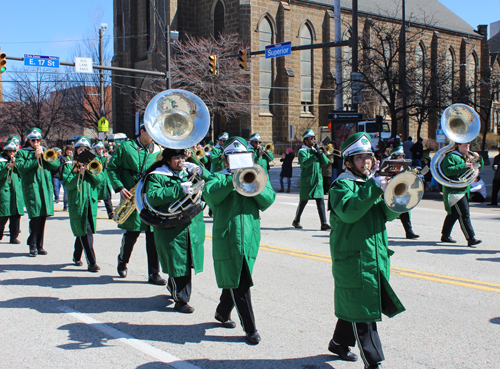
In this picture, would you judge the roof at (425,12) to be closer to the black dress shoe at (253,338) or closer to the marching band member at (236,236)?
Answer: the marching band member at (236,236)

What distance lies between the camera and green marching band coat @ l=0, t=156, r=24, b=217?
29.3ft

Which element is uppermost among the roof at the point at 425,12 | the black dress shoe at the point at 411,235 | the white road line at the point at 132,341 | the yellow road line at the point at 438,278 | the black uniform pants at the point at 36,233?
the roof at the point at 425,12

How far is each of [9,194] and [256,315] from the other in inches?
226

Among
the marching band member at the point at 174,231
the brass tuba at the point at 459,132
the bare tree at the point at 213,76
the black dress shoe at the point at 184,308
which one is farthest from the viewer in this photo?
the bare tree at the point at 213,76

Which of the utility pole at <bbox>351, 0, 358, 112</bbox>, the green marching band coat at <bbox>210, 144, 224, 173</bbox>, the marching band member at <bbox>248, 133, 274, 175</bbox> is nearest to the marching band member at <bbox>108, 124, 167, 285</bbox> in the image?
the marching band member at <bbox>248, 133, 274, 175</bbox>

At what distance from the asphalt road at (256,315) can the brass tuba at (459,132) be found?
3.70 ft

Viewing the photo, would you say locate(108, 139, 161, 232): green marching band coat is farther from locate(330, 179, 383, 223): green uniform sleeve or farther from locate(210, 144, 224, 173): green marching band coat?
locate(210, 144, 224, 173): green marching band coat

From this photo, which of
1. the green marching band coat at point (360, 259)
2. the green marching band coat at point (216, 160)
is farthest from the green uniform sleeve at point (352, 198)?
the green marching band coat at point (216, 160)

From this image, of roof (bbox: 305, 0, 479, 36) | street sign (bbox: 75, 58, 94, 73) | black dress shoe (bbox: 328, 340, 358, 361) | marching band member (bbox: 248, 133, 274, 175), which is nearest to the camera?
black dress shoe (bbox: 328, 340, 358, 361)

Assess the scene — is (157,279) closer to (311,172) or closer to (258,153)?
(311,172)

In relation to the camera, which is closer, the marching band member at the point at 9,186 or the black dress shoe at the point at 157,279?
the black dress shoe at the point at 157,279

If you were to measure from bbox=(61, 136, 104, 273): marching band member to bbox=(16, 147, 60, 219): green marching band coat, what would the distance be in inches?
42.7

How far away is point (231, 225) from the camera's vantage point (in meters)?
4.44

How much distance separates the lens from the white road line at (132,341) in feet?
13.6
